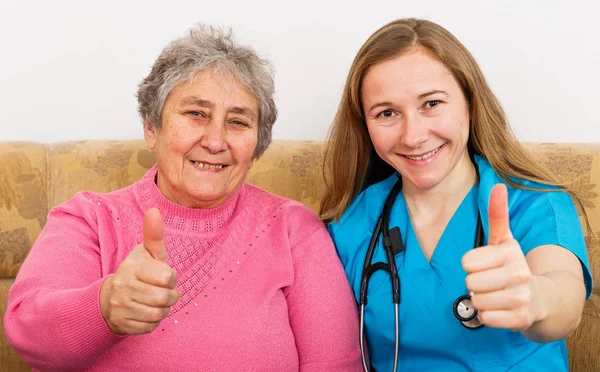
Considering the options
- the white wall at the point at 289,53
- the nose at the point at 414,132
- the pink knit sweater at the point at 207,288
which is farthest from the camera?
the white wall at the point at 289,53

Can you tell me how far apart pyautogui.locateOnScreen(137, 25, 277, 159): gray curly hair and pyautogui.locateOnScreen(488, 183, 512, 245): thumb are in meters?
0.82

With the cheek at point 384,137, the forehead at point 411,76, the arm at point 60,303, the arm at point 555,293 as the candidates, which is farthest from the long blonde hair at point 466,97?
the arm at point 60,303

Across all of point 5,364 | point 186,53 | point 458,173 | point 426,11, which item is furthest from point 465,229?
point 5,364

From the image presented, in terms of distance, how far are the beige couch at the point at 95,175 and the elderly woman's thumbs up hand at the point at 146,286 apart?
1121 millimetres

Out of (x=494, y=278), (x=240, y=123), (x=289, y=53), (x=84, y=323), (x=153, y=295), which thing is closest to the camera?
(x=494, y=278)

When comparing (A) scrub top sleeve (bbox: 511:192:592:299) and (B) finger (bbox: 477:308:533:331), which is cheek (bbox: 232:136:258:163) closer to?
(A) scrub top sleeve (bbox: 511:192:592:299)

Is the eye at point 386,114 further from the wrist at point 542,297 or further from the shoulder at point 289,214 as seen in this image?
the wrist at point 542,297

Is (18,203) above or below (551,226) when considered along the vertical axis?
below

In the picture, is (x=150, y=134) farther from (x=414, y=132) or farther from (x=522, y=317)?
(x=522, y=317)

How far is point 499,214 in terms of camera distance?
3.66 ft

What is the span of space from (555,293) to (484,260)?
0.25 m

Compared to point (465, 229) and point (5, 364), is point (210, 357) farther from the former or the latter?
point (5, 364)

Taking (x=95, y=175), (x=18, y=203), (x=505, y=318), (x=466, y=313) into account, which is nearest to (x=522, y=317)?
→ (x=505, y=318)

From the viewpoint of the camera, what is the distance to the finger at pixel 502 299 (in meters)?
1.10
